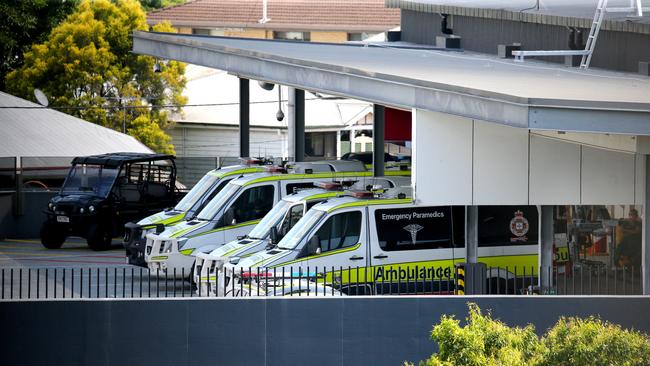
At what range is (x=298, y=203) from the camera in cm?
2162

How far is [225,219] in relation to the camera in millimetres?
23953

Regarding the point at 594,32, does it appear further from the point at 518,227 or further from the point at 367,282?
the point at 367,282

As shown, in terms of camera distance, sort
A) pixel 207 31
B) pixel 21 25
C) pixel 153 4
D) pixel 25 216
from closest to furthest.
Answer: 1. pixel 25 216
2. pixel 21 25
3. pixel 207 31
4. pixel 153 4

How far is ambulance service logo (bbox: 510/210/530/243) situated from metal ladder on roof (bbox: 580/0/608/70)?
312 cm

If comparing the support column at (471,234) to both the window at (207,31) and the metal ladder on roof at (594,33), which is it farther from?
the window at (207,31)

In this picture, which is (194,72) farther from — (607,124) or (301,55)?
(607,124)

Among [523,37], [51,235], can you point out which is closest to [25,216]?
[51,235]

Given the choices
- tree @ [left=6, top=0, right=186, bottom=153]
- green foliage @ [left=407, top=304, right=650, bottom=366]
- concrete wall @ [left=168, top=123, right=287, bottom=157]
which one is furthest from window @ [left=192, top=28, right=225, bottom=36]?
green foliage @ [left=407, top=304, right=650, bottom=366]

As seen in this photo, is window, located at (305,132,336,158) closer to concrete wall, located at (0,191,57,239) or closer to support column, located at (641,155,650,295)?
concrete wall, located at (0,191,57,239)

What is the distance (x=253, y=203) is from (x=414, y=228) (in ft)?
14.8

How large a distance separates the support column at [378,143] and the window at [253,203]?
6.59ft

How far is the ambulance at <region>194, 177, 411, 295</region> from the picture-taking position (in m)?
21.4

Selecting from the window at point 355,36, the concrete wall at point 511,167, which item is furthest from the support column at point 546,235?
the window at point 355,36

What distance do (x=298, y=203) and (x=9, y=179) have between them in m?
14.5
